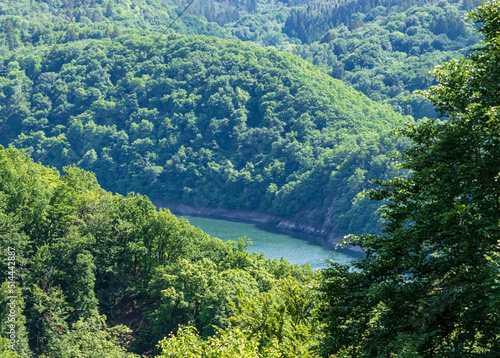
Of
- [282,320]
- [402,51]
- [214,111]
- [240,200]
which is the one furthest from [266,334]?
[402,51]

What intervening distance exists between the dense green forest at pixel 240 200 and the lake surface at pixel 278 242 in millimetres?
7639

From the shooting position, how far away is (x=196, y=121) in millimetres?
158875

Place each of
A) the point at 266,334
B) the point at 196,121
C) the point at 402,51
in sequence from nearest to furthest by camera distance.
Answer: the point at 266,334 → the point at 196,121 → the point at 402,51

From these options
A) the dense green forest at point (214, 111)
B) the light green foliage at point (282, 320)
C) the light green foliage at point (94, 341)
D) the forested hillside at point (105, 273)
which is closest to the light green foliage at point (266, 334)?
the light green foliage at point (282, 320)

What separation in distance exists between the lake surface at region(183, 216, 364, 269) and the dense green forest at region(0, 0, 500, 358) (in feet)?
25.1

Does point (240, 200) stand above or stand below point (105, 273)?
below

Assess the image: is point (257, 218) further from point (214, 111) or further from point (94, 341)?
point (94, 341)

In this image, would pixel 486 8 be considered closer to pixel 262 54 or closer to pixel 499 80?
pixel 499 80

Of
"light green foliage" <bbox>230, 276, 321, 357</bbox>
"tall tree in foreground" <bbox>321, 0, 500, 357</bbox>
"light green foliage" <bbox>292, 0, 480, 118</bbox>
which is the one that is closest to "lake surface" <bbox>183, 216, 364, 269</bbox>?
"light green foliage" <bbox>292, 0, 480, 118</bbox>

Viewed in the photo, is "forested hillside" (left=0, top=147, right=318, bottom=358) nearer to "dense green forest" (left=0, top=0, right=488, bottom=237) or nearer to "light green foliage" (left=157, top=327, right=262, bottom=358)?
"light green foliage" (left=157, top=327, right=262, bottom=358)

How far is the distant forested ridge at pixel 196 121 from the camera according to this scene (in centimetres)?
13862

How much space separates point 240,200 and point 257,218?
26.6 feet

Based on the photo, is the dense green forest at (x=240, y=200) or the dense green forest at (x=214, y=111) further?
the dense green forest at (x=214, y=111)

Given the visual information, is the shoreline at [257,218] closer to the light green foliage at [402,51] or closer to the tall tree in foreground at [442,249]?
the light green foliage at [402,51]
